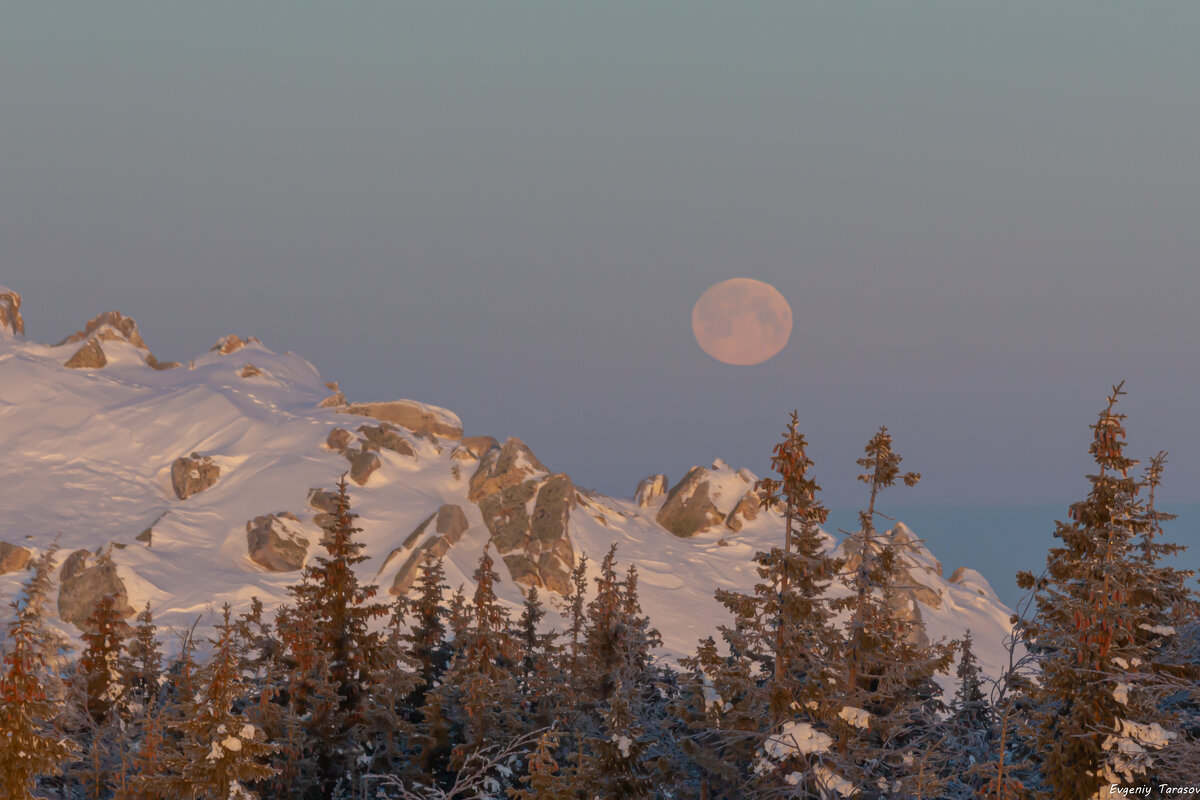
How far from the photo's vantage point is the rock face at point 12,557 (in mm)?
95688

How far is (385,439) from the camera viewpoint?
12488cm

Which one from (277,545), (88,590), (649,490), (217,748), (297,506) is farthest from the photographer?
(649,490)

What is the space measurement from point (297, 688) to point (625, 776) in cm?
1211

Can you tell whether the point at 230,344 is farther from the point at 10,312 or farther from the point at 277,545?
the point at 277,545

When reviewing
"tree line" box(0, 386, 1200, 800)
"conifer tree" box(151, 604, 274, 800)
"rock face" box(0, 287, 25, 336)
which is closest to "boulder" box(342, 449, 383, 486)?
"tree line" box(0, 386, 1200, 800)

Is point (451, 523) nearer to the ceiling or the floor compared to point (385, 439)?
nearer to the floor

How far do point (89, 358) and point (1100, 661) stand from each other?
172776 mm

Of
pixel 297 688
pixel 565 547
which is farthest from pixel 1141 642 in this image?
pixel 565 547

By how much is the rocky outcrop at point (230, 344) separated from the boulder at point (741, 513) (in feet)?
326

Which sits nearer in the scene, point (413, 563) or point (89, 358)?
point (413, 563)

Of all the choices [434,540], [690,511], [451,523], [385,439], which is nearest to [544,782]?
[434,540]

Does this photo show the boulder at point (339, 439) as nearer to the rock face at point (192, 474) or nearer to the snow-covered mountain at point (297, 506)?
the snow-covered mountain at point (297, 506)

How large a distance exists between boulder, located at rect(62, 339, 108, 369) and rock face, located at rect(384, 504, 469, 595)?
85992 millimetres

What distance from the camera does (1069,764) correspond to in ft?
59.6
